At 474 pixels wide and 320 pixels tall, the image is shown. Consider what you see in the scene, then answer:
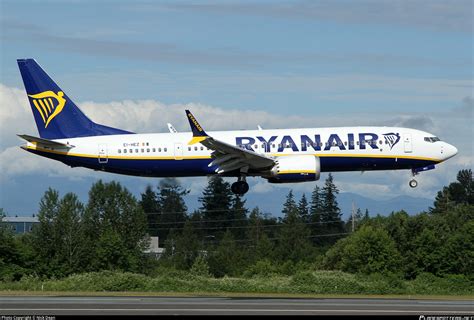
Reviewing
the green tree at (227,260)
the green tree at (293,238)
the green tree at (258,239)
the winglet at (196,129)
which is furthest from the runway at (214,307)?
the green tree at (293,238)

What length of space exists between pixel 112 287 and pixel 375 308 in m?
21.1

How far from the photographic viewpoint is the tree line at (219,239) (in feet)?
265

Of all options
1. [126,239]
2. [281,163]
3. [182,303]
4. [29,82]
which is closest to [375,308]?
[182,303]

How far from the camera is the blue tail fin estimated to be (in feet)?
217

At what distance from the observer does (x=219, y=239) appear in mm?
105875

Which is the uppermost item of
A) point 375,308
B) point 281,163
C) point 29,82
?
point 29,82

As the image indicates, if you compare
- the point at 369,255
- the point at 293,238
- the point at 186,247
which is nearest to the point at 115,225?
the point at 186,247

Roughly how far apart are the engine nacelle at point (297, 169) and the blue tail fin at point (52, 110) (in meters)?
10.2

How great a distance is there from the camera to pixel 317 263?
86.6 metres

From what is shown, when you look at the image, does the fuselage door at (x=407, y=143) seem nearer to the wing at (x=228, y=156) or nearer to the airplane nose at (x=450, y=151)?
the airplane nose at (x=450, y=151)

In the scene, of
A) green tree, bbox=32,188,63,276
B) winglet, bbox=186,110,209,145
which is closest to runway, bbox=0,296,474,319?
winglet, bbox=186,110,209,145

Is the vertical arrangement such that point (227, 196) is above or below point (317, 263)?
above

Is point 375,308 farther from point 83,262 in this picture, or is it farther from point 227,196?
point 227,196

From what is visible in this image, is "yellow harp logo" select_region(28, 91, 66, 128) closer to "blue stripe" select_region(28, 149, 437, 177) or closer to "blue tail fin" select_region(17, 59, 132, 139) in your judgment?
"blue tail fin" select_region(17, 59, 132, 139)
